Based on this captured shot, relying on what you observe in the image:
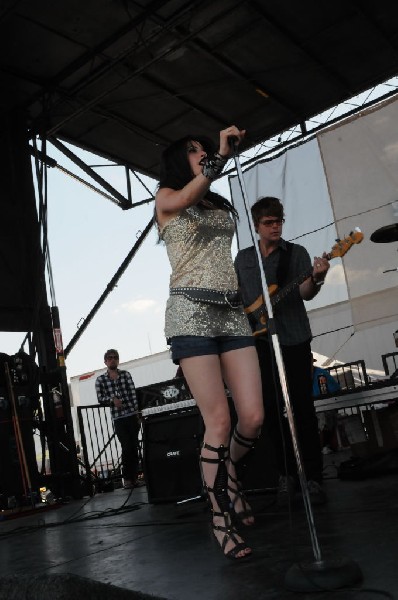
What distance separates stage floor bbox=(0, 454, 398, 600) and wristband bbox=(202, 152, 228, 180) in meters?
1.15

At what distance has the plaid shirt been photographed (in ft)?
24.9

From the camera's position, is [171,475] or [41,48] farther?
[41,48]

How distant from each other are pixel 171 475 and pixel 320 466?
1477mm

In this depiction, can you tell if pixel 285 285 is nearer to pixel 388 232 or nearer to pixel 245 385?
pixel 388 232

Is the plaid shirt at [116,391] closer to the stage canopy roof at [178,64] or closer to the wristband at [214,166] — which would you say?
the stage canopy roof at [178,64]

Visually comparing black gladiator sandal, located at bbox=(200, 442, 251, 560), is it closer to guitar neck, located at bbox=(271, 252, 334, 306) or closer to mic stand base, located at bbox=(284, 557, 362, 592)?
mic stand base, located at bbox=(284, 557, 362, 592)

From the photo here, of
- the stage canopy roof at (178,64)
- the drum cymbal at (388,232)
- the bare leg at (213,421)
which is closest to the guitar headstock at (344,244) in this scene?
the drum cymbal at (388,232)

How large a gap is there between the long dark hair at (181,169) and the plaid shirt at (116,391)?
537 cm

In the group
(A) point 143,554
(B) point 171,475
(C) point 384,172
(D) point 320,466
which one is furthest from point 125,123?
(A) point 143,554

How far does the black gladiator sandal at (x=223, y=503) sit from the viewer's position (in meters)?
2.13

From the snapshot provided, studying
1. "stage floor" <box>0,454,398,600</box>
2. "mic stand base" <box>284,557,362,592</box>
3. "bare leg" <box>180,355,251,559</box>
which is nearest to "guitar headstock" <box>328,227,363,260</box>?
"stage floor" <box>0,454,398,600</box>

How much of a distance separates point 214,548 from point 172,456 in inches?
85.7

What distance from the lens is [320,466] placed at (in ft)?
11.4

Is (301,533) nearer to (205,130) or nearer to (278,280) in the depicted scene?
(278,280)
